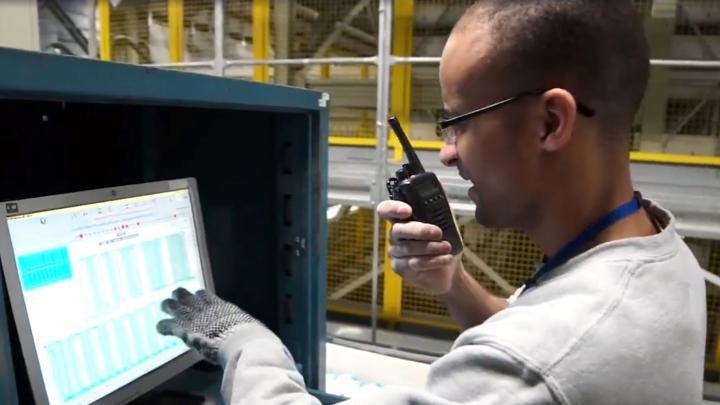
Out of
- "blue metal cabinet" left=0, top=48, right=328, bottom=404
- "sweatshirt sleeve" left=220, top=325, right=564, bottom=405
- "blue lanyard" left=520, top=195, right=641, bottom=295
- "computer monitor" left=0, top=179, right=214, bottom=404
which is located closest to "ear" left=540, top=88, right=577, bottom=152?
"blue lanyard" left=520, top=195, right=641, bottom=295

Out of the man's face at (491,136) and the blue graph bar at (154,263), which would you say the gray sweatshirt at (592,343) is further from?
the blue graph bar at (154,263)

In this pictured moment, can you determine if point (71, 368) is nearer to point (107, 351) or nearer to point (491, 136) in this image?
point (107, 351)

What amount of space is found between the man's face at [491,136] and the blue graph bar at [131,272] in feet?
1.70

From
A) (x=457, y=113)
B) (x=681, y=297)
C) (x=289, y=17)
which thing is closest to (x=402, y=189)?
(x=457, y=113)

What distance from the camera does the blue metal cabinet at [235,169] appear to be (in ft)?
2.80

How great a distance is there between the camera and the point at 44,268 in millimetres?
677

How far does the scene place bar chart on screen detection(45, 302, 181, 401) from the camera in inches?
27.4

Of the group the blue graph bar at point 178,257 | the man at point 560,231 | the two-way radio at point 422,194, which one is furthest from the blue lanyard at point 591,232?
the blue graph bar at point 178,257

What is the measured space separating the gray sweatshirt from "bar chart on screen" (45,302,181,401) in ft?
0.90

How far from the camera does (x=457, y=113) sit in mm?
661

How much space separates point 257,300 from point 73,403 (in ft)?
1.45

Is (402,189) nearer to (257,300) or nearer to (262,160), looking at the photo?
(262,160)

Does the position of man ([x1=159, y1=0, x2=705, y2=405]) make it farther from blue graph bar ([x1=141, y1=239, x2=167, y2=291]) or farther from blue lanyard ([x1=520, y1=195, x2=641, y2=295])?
blue graph bar ([x1=141, y1=239, x2=167, y2=291])

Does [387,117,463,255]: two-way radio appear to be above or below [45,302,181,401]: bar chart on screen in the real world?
above
